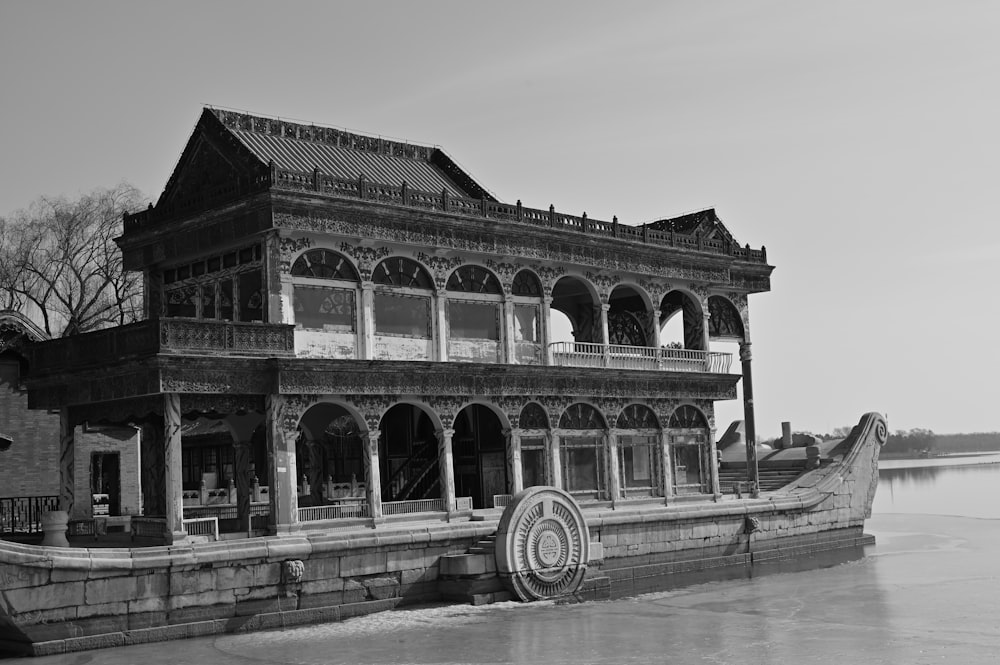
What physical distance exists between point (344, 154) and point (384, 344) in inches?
242

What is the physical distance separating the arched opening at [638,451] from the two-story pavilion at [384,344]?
0.24 feet

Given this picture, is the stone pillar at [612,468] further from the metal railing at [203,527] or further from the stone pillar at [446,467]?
the metal railing at [203,527]

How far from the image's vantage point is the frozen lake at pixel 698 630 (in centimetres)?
2058

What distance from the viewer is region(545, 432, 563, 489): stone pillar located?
31.5 metres

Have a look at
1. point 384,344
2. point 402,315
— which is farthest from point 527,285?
point 384,344

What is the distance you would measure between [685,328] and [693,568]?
777 centimetres

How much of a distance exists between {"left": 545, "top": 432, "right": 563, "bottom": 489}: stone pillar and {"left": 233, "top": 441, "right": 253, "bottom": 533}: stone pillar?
7.48 metres

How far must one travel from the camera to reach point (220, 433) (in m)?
37.5

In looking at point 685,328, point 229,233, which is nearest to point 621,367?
point 685,328

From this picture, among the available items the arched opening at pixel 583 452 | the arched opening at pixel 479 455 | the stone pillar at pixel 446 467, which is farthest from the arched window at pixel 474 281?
the arched opening at pixel 583 452

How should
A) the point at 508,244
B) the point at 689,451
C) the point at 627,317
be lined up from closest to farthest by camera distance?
the point at 508,244
the point at 689,451
the point at 627,317

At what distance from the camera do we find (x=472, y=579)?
26.1 m

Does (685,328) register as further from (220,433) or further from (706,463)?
(220,433)

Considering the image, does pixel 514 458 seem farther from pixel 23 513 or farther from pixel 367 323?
pixel 23 513
